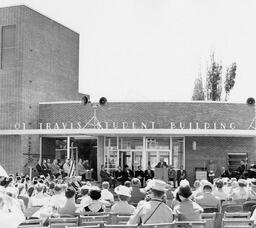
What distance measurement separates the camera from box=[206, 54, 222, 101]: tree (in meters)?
61.5

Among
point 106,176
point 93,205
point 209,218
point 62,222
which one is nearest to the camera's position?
point 62,222

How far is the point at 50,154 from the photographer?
96.6ft

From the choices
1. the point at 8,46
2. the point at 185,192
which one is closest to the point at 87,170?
the point at 8,46

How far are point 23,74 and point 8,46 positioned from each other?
6.61 feet

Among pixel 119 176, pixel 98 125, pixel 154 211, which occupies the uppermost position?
pixel 98 125

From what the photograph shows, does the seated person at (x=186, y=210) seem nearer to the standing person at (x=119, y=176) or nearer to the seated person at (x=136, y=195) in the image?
the seated person at (x=136, y=195)

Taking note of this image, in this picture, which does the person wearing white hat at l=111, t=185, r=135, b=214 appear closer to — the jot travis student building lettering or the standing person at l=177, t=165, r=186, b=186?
the jot travis student building lettering

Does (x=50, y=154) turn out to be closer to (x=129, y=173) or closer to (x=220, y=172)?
(x=129, y=173)

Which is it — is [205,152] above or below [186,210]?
below

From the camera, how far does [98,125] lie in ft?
90.2

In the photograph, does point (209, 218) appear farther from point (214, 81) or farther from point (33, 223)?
point (214, 81)

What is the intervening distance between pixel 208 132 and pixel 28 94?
1041 centimetres

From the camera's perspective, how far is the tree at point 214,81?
6147 cm

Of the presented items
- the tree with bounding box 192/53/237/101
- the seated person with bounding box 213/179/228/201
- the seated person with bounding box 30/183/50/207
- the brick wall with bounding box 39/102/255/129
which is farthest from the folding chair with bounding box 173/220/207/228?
the tree with bounding box 192/53/237/101
